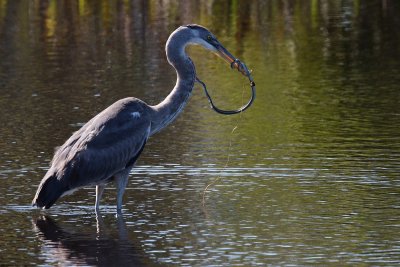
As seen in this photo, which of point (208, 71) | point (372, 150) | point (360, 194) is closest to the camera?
point (360, 194)

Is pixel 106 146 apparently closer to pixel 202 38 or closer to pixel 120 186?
pixel 120 186

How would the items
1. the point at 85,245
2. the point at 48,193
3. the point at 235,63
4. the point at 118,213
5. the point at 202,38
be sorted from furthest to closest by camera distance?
the point at 202,38 < the point at 235,63 < the point at 118,213 < the point at 48,193 < the point at 85,245

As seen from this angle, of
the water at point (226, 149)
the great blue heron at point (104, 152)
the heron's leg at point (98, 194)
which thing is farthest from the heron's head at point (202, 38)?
the heron's leg at point (98, 194)

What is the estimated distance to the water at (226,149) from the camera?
10.8m

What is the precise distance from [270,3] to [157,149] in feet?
66.5

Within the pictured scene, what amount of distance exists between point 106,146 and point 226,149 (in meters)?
3.30

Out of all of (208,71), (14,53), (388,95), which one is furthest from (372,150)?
(14,53)

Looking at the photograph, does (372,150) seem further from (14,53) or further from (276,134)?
(14,53)

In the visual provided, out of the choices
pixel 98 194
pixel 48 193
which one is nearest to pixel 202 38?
pixel 98 194

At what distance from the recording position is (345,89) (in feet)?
65.9

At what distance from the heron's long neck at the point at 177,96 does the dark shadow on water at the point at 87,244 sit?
1.30m

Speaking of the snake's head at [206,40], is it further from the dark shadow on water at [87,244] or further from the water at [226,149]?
the dark shadow on water at [87,244]

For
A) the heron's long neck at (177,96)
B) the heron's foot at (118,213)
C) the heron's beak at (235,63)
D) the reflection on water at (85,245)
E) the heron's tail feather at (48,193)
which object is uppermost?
the heron's beak at (235,63)

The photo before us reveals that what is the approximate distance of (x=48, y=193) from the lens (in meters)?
11.8
